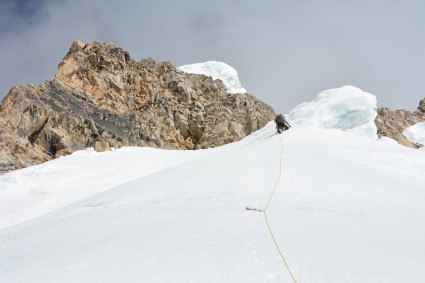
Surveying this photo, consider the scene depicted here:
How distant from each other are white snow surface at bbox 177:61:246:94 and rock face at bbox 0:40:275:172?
22.9 metres

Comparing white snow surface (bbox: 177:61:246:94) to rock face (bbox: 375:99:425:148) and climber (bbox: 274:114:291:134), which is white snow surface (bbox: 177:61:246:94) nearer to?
rock face (bbox: 375:99:425:148)

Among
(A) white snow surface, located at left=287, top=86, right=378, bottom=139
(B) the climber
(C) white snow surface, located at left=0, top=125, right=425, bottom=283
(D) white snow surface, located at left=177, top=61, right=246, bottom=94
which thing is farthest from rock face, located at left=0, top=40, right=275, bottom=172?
(C) white snow surface, located at left=0, top=125, right=425, bottom=283

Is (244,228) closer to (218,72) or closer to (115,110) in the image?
(115,110)

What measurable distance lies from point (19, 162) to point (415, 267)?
36.1 meters

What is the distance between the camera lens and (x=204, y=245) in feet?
16.8

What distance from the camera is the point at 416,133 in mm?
64188

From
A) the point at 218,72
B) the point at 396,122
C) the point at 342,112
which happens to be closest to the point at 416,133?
the point at 396,122

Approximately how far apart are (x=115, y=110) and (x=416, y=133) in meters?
54.1

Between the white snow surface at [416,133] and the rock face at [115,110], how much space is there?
25.6 m

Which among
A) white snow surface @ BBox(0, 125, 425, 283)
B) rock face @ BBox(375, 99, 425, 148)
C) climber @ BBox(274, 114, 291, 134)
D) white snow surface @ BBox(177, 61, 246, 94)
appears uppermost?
white snow surface @ BBox(177, 61, 246, 94)

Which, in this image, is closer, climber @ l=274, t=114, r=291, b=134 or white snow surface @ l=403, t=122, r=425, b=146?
climber @ l=274, t=114, r=291, b=134

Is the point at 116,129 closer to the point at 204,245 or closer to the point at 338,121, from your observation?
the point at 338,121

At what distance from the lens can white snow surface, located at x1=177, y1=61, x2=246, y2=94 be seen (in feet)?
326

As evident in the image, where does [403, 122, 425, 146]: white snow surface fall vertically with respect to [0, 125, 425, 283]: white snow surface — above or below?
above
